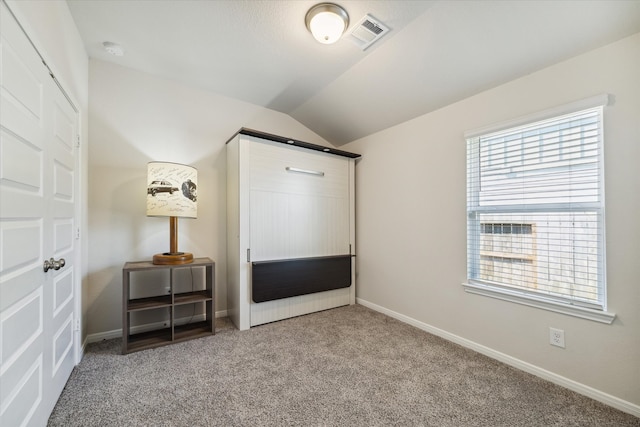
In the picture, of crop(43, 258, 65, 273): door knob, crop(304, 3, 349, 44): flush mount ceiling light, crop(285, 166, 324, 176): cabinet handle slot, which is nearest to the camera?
crop(43, 258, 65, 273): door knob

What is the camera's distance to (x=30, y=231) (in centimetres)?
121

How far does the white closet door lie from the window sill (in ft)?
5.08

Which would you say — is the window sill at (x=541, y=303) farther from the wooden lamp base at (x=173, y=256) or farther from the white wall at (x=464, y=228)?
the wooden lamp base at (x=173, y=256)

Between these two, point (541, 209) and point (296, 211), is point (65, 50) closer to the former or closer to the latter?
point (296, 211)

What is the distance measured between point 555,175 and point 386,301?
2.01 m

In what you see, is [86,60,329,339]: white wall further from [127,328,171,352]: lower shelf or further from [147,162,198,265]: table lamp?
[147,162,198,265]: table lamp

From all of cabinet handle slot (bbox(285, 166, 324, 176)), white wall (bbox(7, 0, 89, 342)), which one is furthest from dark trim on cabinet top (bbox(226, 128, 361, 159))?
white wall (bbox(7, 0, 89, 342))

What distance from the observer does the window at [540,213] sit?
1701 mm

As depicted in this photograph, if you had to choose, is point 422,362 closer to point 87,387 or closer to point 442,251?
point 442,251

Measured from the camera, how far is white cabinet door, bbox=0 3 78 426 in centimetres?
101

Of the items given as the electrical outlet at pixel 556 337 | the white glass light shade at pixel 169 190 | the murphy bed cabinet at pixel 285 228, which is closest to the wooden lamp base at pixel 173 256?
the white glass light shade at pixel 169 190

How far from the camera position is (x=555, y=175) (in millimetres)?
1854

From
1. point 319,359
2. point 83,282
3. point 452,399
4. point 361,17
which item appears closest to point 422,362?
point 452,399

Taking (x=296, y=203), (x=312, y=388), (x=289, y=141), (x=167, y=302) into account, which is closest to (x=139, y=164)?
A: (x=167, y=302)
